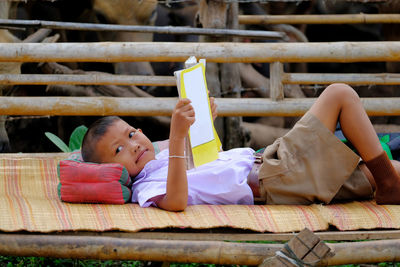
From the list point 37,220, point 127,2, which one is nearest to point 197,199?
point 37,220

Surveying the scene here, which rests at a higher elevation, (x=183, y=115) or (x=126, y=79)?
(x=183, y=115)

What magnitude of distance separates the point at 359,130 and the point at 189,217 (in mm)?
734

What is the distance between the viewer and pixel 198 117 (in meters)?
1.85

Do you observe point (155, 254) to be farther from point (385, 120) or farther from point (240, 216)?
point (385, 120)

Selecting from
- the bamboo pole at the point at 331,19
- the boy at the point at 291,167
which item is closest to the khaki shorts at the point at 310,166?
the boy at the point at 291,167

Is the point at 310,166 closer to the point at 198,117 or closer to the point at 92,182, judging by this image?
the point at 198,117

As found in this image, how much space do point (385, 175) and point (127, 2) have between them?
3.85 meters

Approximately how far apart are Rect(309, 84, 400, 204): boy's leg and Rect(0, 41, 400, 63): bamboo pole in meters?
0.85

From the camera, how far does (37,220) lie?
1.87 metres

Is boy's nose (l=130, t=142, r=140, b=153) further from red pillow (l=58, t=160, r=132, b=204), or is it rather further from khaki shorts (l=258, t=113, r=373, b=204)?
khaki shorts (l=258, t=113, r=373, b=204)

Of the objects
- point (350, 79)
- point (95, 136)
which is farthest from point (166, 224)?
point (350, 79)

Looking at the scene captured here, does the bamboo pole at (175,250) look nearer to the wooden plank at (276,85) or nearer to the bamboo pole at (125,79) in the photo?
the wooden plank at (276,85)

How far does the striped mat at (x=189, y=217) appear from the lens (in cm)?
184

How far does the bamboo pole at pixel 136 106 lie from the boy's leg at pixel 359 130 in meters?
0.95
